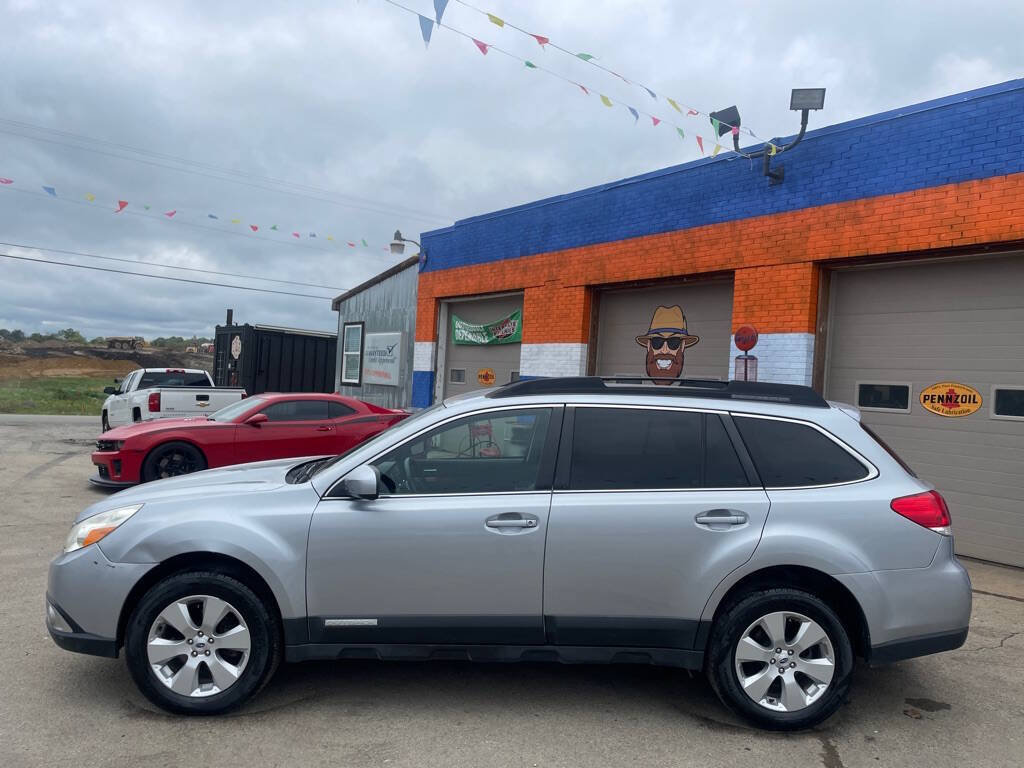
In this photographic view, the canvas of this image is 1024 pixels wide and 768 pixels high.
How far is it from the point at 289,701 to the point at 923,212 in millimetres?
7521

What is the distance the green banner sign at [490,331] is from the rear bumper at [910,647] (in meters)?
10.0

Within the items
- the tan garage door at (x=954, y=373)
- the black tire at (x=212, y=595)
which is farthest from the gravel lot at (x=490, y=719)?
the tan garage door at (x=954, y=373)

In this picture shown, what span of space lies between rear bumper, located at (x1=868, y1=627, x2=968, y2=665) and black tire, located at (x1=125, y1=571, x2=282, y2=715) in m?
2.96

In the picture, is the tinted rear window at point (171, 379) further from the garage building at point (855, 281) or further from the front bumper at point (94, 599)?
the front bumper at point (94, 599)

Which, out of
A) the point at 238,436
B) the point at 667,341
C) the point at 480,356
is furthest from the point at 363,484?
the point at 480,356

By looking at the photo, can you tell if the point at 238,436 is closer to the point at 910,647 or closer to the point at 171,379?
the point at 171,379

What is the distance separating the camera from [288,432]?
1082cm

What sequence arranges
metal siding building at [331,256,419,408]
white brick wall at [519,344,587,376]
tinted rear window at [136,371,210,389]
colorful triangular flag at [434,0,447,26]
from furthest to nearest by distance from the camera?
1. tinted rear window at [136,371,210,389]
2. metal siding building at [331,256,419,408]
3. white brick wall at [519,344,587,376]
4. colorful triangular flag at [434,0,447,26]

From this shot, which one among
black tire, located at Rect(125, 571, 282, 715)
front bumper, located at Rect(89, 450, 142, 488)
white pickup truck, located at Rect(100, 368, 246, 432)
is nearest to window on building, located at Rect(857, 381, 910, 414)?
black tire, located at Rect(125, 571, 282, 715)

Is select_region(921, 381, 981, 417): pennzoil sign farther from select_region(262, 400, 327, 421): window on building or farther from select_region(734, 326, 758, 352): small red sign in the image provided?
select_region(262, 400, 327, 421): window on building

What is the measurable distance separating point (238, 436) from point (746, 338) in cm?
644

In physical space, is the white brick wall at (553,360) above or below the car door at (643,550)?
above

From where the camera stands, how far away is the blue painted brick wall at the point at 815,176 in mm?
7867

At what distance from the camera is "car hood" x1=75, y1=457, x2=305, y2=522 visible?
A: 13.5 ft
